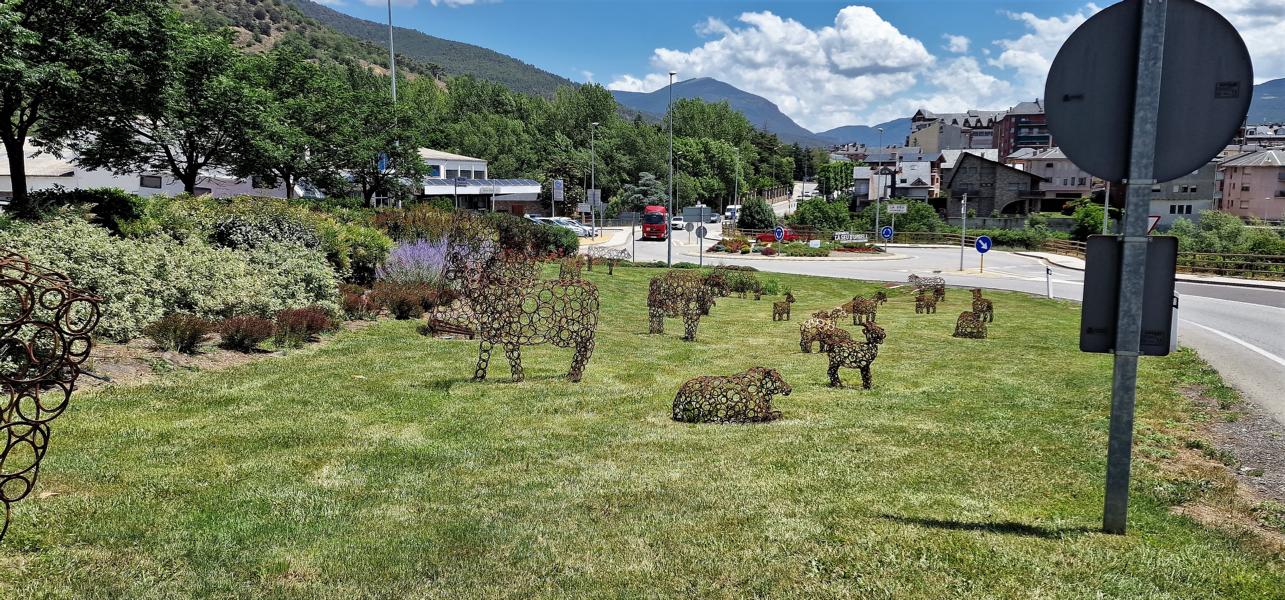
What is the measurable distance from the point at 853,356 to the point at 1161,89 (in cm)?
739

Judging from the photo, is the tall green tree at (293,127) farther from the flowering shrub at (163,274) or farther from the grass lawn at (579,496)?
the grass lawn at (579,496)

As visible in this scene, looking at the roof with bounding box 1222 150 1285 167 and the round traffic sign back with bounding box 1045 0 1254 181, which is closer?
the round traffic sign back with bounding box 1045 0 1254 181

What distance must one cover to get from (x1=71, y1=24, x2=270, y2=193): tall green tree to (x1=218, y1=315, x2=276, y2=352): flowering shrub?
51.7ft

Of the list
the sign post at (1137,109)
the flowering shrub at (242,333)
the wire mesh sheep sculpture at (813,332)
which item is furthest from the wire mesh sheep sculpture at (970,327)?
the flowering shrub at (242,333)

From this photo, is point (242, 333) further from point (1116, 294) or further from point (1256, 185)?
point (1256, 185)

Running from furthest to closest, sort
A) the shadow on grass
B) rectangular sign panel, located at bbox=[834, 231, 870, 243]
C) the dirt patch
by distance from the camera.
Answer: rectangular sign panel, located at bbox=[834, 231, 870, 243] → the dirt patch → the shadow on grass

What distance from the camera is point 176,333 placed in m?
10.3

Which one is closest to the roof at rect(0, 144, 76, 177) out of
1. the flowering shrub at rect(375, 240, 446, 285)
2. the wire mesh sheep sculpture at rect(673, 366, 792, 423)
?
the flowering shrub at rect(375, 240, 446, 285)

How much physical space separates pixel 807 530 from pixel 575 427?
3.86 metres

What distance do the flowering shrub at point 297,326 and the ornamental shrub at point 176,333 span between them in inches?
52.9

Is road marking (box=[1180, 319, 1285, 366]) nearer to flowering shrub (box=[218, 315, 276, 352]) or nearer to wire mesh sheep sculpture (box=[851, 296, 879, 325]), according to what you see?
Result: wire mesh sheep sculpture (box=[851, 296, 879, 325])

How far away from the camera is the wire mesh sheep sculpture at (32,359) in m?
3.77

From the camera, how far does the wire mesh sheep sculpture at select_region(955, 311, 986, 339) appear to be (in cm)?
1694

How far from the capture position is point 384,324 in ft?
47.5
